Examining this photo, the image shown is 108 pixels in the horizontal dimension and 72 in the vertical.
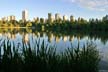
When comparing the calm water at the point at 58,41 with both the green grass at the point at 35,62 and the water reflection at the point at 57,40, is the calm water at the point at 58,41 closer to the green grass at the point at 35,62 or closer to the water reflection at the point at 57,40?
the water reflection at the point at 57,40

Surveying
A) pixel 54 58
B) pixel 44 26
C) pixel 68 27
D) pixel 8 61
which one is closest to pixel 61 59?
pixel 54 58

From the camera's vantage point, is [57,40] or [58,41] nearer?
[58,41]

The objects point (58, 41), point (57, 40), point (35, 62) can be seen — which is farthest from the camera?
point (57, 40)

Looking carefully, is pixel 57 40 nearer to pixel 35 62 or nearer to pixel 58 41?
pixel 58 41

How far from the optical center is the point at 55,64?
26.1ft

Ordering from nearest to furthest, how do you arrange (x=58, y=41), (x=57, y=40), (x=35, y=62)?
(x=35, y=62), (x=58, y=41), (x=57, y=40)

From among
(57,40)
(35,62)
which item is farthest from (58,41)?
(35,62)

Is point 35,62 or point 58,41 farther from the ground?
point 35,62

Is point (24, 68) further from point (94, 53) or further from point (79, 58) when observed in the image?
point (94, 53)

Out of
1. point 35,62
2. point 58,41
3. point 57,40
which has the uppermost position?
point 35,62

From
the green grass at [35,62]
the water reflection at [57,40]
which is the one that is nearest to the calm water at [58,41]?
the water reflection at [57,40]

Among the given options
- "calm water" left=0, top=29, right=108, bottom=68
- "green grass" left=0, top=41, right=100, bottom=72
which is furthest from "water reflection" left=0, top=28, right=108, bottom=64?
"green grass" left=0, top=41, right=100, bottom=72

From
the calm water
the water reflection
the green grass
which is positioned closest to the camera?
the green grass

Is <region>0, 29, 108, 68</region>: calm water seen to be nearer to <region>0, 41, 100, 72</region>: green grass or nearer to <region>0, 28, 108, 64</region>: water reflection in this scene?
<region>0, 28, 108, 64</region>: water reflection
